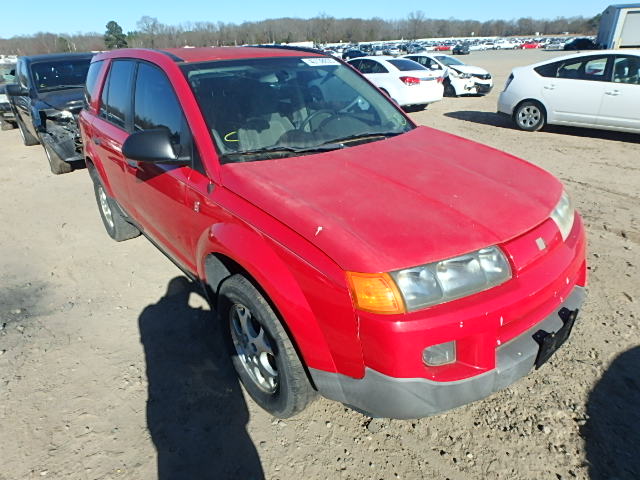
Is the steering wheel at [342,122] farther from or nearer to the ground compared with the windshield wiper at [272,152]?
farther from the ground

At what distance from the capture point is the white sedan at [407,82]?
1159 cm

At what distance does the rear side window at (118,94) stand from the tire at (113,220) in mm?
888

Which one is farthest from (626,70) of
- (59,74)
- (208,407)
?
(59,74)

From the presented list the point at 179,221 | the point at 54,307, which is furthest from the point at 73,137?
the point at 179,221

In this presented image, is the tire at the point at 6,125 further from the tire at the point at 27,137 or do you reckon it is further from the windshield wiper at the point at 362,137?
the windshield wiper at the point at 362,137

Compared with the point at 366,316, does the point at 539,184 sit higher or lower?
higher

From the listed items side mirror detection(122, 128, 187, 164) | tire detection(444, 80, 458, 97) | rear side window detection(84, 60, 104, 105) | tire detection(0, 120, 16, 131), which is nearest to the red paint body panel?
side mirror detection(122, 128, 187, 164)

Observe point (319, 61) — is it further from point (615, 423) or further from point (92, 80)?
point (615, 423)

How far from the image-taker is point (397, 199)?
6.57ft

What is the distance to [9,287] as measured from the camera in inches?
148

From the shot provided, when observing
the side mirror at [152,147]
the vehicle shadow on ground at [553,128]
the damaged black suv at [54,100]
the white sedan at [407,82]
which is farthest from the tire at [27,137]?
the vehicle shadow on ground at [553,128]

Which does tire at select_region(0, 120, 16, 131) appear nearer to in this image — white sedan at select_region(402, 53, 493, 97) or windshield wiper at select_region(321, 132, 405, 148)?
windshield wiper at select_region(321, 132, 405, 148)

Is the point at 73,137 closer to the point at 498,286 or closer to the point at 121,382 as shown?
the point at 121,382

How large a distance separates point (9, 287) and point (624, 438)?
4.53 meters
